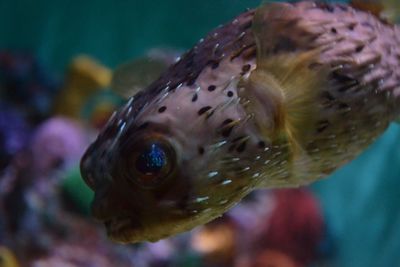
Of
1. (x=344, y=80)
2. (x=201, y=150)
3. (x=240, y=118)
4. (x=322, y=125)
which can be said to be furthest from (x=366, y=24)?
(x=201, y=150)

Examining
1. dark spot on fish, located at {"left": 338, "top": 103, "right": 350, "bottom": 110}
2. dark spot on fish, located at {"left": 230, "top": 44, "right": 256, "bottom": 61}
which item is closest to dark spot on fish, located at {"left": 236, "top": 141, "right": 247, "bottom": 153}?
dark spot on fish, located at {"left": 230, "top": 44, "right": 256, "bottom": 61}

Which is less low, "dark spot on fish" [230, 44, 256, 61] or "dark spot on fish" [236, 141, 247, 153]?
"dark spot on fish" [230, 44, 256, 61]

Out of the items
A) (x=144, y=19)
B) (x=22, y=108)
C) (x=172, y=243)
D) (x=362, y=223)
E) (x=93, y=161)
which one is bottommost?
(x=93, y=161)

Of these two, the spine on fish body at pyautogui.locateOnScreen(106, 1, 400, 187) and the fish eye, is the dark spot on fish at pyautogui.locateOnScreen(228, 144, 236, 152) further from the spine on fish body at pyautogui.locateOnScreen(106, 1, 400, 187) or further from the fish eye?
the fish eye

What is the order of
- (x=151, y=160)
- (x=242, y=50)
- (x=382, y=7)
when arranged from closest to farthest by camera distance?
(x=151, y=160), (x=242, y=50), (x=382, y=7)

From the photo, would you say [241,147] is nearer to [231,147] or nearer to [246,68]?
[231,147]

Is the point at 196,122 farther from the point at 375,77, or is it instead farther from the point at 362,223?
the point at 362,223

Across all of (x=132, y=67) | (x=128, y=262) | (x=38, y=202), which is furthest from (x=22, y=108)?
(x=132, y=67)
